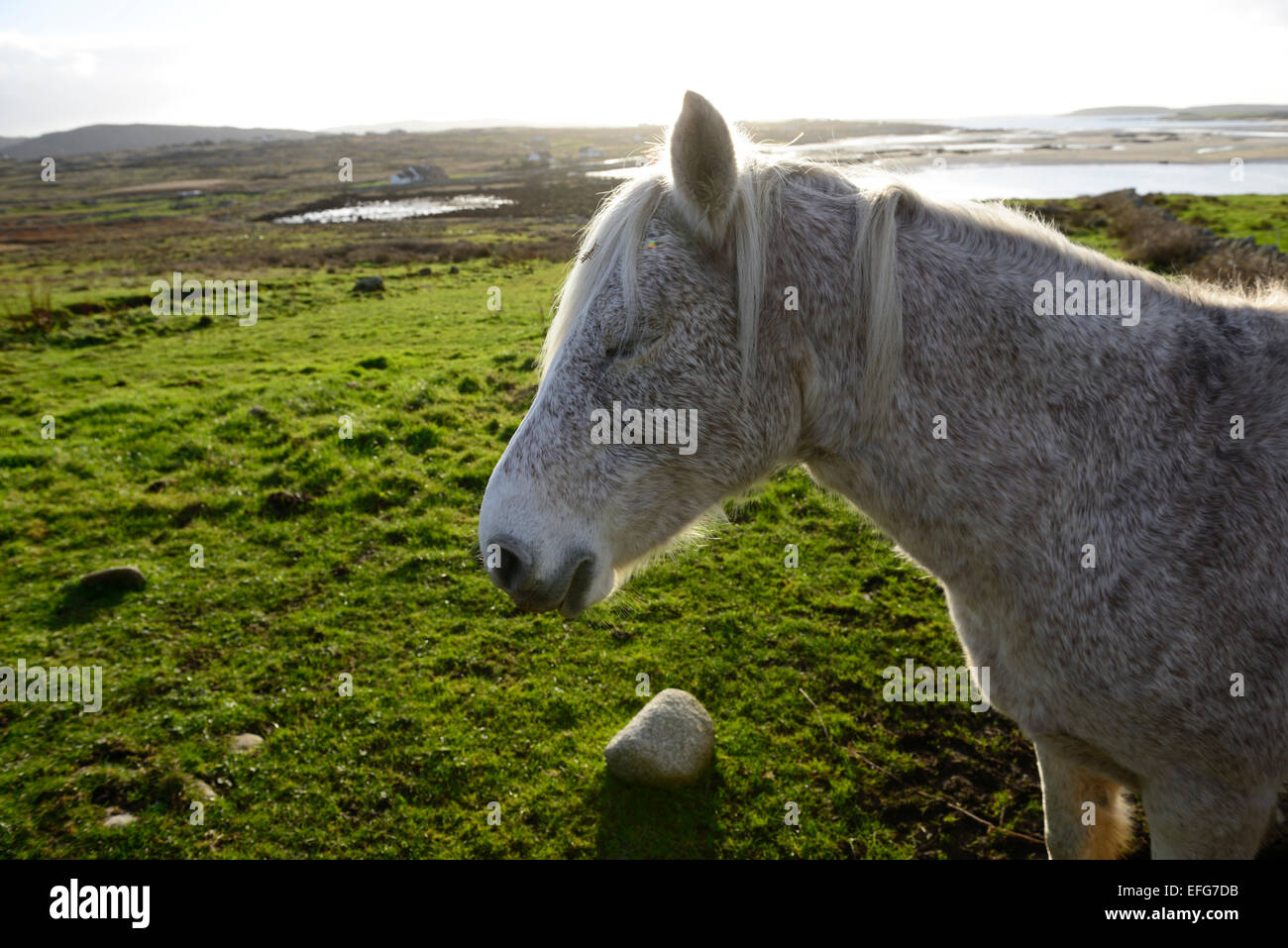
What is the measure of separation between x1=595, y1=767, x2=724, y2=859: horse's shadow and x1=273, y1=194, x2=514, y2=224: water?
60212 millimetres

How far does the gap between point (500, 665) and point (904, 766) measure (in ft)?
11.7

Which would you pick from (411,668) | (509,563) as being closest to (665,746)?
(411,668)

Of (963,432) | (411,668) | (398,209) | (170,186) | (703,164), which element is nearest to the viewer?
(703,164)

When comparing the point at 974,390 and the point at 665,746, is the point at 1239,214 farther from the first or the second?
the point at 974,390

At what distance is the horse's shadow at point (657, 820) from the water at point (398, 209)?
60.2 meters

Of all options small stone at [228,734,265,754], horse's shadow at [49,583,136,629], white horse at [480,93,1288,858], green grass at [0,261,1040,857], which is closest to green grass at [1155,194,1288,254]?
green grass at [0,261,1040,857]

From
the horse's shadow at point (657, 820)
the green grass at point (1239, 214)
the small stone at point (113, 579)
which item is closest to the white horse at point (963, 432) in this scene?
the horse's shadow at point (657, 820)

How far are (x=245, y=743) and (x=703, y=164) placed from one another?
18.7 feet

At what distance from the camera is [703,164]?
93.0 inches

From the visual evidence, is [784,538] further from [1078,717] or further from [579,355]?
[579,355]

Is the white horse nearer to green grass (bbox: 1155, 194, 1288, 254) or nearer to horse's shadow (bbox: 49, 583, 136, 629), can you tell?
horse's shadow (bbox: 49, 583, 136, 629)

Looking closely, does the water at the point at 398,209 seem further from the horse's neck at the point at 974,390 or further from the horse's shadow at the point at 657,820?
the horse's neck at the point at 974,390

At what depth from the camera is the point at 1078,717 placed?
2699 mm
